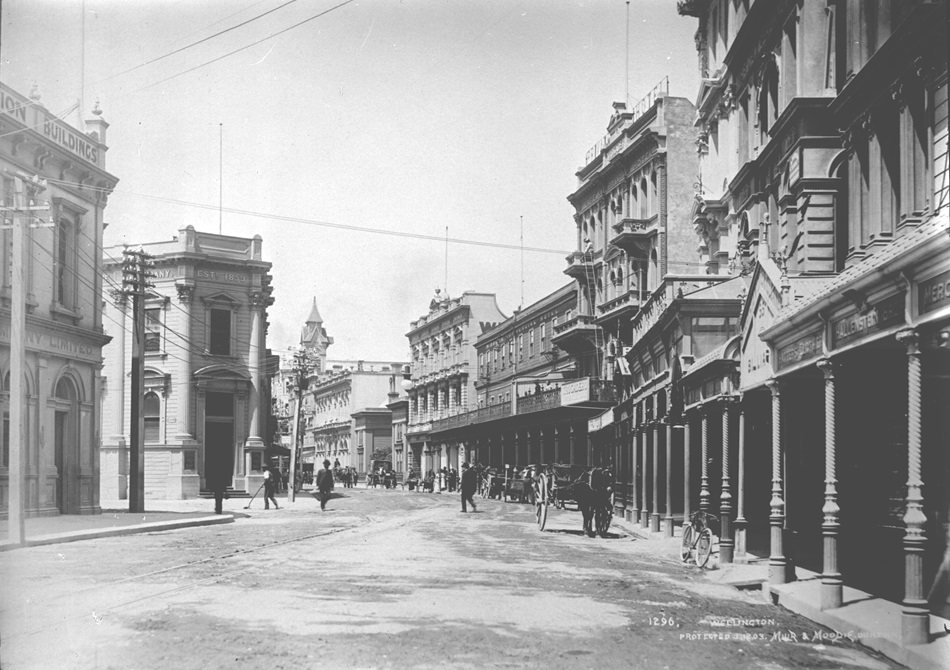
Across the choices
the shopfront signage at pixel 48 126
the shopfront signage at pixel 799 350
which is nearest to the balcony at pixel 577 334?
the shopfront signage at pixel 48 126

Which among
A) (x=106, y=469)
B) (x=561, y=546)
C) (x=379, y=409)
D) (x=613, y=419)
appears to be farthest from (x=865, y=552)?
(x=379, y=409)

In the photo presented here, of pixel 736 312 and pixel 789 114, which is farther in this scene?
pixel 736 312

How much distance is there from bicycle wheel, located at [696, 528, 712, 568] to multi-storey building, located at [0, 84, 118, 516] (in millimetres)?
16196

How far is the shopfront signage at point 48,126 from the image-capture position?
2419 centimetres

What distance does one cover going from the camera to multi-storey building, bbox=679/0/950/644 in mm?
9438

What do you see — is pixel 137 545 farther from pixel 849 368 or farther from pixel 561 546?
pixel 849 368

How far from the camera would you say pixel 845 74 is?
19422 mm

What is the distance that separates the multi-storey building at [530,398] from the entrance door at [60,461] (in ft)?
72.1

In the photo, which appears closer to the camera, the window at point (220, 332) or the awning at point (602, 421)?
the awning at point (602, 421)

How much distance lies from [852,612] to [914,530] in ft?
6.35

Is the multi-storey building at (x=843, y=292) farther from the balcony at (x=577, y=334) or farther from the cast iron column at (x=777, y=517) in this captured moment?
the balcony at (x=577, y=334)

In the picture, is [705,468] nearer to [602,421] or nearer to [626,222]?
Result: [602,421]

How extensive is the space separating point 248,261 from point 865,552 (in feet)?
139

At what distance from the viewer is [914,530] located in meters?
8.73
